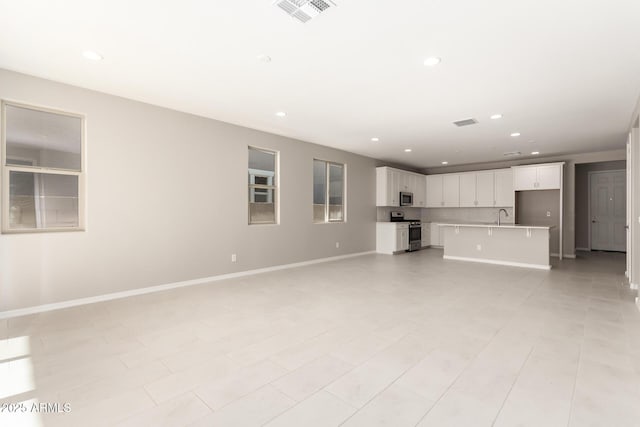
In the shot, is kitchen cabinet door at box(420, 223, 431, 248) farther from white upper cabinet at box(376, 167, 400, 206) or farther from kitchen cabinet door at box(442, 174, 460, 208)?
white upper cabinet at box(376, 167, 400, 206)

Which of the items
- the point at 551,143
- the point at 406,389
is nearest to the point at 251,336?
the point at 406,389

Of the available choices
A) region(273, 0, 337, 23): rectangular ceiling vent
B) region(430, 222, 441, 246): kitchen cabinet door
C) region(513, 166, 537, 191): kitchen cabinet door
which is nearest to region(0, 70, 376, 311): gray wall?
region(273, 0, 337, 23): rectangular ceiling vent

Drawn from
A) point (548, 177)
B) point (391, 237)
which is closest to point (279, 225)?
point (391, 237)

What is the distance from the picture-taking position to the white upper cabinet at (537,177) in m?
7.56

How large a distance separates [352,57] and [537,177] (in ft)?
23.6

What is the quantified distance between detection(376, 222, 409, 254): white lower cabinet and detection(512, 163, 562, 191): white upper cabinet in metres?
3.12

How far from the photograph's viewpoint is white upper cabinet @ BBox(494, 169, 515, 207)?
27.1 ft

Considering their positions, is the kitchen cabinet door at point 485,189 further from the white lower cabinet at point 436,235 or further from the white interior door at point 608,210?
the white interior door at point 608,210

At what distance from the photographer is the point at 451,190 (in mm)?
9352

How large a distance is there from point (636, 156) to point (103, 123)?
23.8ft

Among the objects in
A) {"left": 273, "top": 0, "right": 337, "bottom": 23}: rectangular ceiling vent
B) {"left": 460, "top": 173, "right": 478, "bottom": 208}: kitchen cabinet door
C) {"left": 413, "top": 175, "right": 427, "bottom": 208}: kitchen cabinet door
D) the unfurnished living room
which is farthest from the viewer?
{"left": 413, "top": 175, "right": 427, "bottom": 208}: kitchen cabinet door

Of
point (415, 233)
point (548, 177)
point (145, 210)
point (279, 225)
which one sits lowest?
point (415, 233)

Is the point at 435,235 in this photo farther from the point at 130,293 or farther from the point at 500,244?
the point at 130,293

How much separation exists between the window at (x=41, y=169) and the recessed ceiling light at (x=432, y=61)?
163 inches
